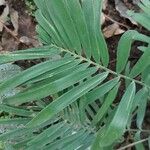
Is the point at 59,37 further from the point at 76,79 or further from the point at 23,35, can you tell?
the point at 23,35

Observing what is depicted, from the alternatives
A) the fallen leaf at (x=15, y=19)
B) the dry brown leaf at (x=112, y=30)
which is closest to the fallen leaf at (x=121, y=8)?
the dry brown leaf at (x=112, y=30)

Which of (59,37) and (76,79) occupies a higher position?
(59,37)

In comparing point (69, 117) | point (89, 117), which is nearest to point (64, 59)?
point (69, 117)

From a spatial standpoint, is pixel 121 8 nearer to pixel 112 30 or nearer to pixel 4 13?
pixel 112 30

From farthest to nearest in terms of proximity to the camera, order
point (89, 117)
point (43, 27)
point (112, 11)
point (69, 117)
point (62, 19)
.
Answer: point (112, 11)
point (89, 117)
point (69, 117)
point (43, 27)
point (62, 19)

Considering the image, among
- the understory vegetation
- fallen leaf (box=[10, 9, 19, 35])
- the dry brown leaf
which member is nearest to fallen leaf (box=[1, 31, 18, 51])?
fallen leaf (box=[10, 9, 19, 35])

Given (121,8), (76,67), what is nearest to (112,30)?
(121,8)

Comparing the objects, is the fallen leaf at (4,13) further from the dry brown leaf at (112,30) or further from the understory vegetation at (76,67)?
the understory vegetation at (76,67)

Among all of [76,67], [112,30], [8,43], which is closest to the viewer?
[76,67]

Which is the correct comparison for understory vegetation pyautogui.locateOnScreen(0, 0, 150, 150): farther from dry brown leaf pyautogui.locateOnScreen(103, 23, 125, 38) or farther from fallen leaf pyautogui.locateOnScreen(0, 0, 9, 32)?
fallen leaf pyautogui.locateOnScreen(0, 0, 9, 32)
